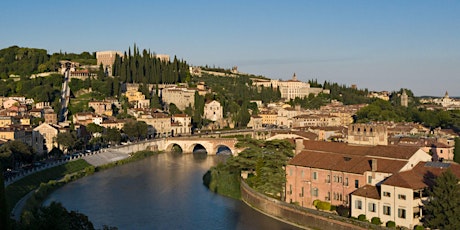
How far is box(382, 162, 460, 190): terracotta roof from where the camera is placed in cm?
1820

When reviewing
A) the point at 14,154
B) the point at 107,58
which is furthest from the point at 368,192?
the point at 107,58

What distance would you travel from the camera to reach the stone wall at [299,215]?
61.9ft

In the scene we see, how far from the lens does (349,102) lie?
86750 millimetres

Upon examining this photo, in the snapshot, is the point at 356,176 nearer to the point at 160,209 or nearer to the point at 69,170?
the point at 160,209

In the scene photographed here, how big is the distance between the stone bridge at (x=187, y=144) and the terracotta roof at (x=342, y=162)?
21699mm

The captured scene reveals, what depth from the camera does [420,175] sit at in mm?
19328

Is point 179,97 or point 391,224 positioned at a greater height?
point 179,97

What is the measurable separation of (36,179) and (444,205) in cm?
2009

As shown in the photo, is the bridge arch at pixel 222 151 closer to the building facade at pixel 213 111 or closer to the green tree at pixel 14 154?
the building facade at pixel 213 111

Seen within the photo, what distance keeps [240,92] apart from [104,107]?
2264 cm

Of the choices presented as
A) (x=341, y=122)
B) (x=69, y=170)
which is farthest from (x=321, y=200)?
(x=341, y=122)

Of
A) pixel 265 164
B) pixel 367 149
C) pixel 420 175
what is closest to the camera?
pixel 420 175

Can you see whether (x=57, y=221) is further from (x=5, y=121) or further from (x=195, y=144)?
(x=5, y=121)

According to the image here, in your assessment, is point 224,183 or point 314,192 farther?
point 224,183
